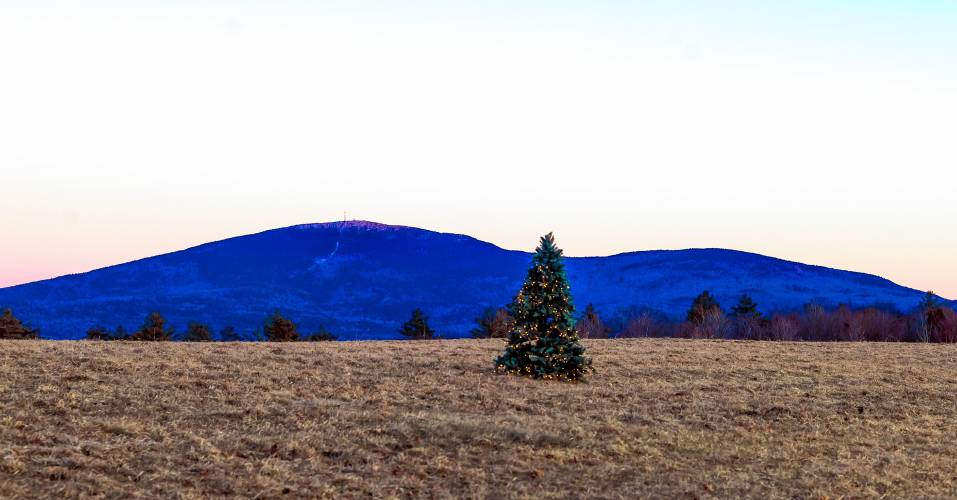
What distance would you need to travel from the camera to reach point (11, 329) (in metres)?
51.4

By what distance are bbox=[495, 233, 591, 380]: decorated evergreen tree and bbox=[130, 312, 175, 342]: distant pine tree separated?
118 feet

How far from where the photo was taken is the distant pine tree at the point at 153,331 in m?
56.5

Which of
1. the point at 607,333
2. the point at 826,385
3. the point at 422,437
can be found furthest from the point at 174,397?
the point at 607,333

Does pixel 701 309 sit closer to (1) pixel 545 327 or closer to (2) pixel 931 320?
(2) pixel 931 320

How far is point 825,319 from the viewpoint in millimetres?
92312

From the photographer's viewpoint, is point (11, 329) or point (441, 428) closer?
point (441, 428)

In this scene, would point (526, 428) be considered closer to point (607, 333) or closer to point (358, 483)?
point (358, 483)

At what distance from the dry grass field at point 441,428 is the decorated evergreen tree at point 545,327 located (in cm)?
82

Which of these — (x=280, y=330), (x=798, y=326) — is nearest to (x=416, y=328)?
(x=280, y=330)

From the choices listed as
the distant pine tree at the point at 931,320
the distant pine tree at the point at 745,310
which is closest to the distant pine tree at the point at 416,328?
the distant pine tree at the point at 745,310

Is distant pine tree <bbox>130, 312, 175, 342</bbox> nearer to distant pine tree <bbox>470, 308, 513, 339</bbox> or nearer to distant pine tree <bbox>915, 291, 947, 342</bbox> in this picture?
distant pine tree <bbox>470, 308, 513, 339</bbox>

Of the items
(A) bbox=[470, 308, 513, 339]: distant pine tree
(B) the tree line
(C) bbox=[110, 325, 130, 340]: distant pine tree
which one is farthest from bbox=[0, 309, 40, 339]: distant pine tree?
(B) the tree line

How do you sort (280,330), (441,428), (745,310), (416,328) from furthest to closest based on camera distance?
(745,310) → (416,328) → (280,330) → (441,428)

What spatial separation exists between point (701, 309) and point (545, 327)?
6963 cm
